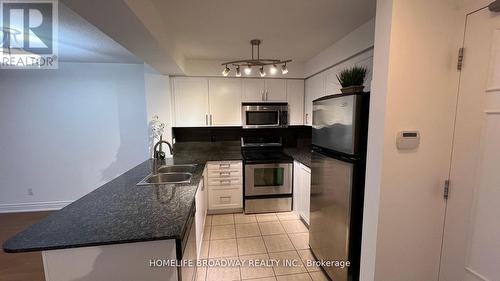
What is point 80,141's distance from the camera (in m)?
3.46

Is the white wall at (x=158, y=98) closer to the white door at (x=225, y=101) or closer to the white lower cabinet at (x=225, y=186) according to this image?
the white door at (x=225, y=101)

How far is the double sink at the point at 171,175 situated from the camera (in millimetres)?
2247

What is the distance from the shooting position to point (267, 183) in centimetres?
329

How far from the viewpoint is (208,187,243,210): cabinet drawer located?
3.29m

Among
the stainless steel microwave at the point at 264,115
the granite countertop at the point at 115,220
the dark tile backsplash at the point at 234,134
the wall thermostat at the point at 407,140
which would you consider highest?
the stainless steel microwave at the point at 264,115

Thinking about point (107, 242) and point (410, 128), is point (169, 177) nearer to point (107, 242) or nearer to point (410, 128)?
point (107, 242)

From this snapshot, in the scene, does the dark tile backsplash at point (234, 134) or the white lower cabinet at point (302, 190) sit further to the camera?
the dark tile backsplash at point (234, 134)

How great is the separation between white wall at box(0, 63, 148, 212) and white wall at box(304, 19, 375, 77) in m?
2.78

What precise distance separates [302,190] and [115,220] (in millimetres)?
2309

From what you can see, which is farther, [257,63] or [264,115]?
[264,115]

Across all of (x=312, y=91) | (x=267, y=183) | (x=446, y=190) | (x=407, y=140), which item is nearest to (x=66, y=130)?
(x=267, y=183)

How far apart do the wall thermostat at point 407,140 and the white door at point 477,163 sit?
23 centimetres

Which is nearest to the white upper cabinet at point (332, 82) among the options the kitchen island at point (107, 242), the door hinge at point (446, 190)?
the door hinge at point (446, 190)

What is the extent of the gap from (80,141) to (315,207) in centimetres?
377
